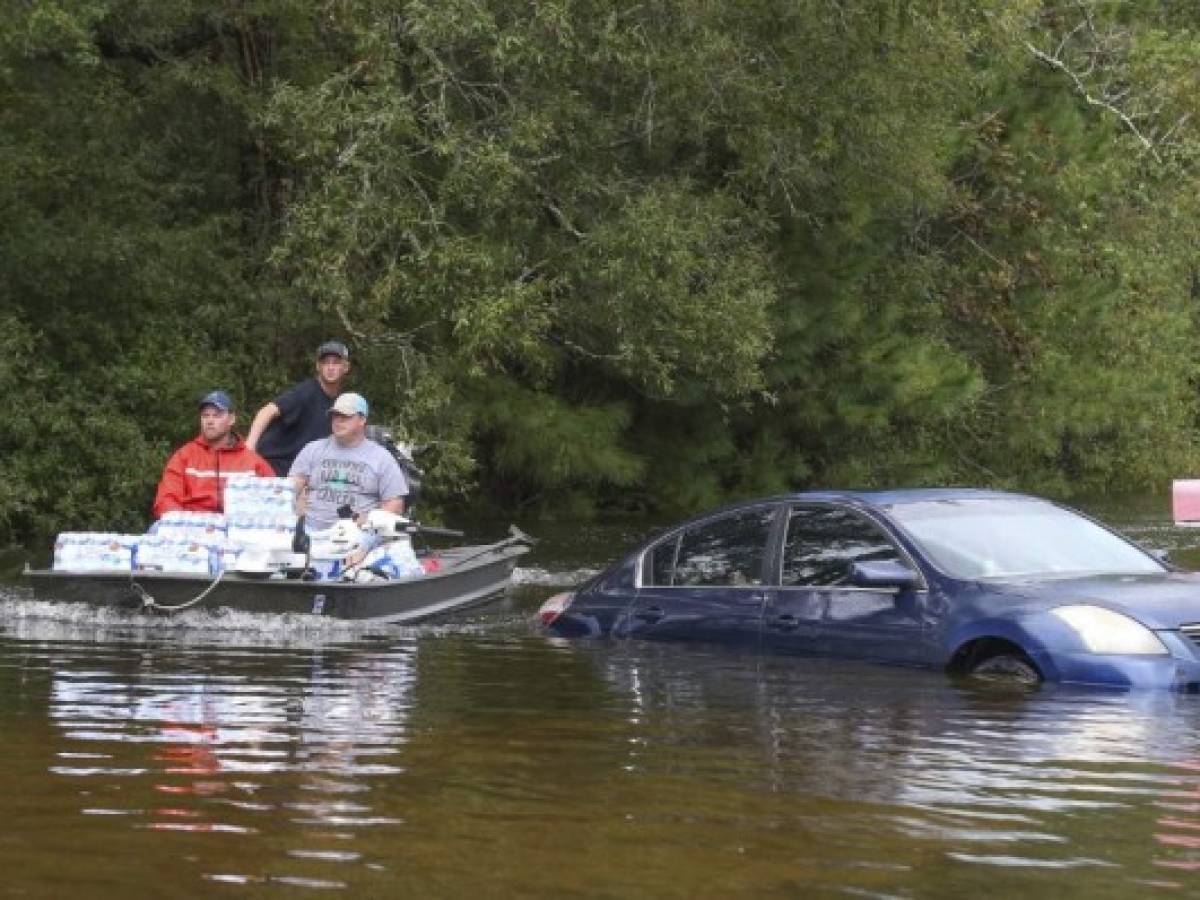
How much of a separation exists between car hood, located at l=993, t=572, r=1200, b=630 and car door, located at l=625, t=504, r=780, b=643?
5.80ft

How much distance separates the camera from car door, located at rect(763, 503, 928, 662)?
40.3 feet

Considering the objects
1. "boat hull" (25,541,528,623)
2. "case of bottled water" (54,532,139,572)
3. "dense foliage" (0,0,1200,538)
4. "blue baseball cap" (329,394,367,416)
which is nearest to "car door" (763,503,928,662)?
"boat hull" (25,541,528,623)

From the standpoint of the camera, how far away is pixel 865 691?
38.2 feet

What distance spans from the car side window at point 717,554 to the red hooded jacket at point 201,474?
13.1 feet

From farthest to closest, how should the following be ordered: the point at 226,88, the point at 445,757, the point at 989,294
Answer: the point at 989,294
the point at 226,88
the point at 445,757

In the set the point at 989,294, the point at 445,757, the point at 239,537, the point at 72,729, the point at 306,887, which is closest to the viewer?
the point at 306,887

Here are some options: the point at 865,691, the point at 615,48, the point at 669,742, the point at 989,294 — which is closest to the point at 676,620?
the point at 865,691

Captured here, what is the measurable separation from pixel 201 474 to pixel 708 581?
15.5 feet

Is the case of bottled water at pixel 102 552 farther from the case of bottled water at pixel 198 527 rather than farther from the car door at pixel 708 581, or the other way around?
the car door at pixel 708 581

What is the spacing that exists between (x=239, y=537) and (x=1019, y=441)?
26.3 meters

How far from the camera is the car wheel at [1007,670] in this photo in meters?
11.6

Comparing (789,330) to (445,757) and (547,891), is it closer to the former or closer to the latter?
(445,757)

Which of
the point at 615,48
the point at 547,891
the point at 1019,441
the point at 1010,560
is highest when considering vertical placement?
the point at 615,48

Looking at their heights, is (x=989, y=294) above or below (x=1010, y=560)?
above
